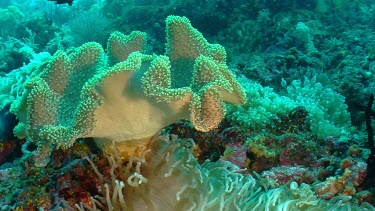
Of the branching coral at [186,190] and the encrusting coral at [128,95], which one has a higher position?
the encrusting coral at [128,95]

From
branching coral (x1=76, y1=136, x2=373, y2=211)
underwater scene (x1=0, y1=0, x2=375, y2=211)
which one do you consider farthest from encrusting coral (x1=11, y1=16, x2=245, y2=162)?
branching coral (x1=76, y1=136, x2=373, y2=211)

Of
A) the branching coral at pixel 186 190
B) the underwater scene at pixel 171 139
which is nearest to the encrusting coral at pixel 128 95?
the underwater scene at pixel 171 139

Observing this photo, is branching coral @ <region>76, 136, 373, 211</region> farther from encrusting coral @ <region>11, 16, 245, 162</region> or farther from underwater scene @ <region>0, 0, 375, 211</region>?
encrusting coral @ <region>11, 16, 245, 162</region>

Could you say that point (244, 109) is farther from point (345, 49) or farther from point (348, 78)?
point (345, 49)

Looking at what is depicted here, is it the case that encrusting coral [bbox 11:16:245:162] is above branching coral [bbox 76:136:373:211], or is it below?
above

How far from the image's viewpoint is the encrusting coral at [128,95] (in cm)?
239

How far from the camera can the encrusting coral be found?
239 centimetres

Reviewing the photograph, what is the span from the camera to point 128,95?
8.14 feet

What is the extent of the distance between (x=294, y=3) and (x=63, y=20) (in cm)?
1035

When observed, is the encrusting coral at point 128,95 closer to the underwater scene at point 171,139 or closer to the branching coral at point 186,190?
the underwater scene at point 171,139

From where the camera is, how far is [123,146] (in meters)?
2.80

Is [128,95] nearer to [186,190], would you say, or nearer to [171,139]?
[171,139]

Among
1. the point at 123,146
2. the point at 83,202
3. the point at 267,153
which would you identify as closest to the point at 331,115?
the point at 267,153

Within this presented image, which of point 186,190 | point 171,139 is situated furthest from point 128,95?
point 186,190
